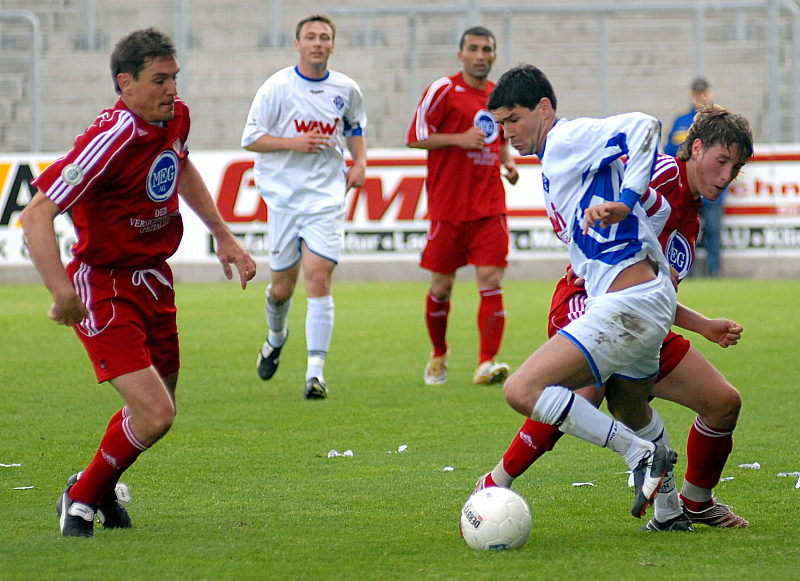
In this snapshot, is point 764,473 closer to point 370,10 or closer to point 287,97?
point 287,97

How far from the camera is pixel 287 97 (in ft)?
29.6

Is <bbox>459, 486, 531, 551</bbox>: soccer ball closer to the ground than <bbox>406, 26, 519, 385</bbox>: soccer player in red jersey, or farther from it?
closer to the ground

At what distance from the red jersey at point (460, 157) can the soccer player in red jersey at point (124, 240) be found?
4377 millimetres

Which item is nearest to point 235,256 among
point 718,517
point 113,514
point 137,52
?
point 137,52

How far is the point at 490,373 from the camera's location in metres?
8.98

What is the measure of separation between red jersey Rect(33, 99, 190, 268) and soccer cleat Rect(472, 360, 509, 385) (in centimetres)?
407

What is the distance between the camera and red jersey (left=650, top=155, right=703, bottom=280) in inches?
194

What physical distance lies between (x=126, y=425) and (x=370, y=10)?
574 inches

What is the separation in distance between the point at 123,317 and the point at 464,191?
4771 mm

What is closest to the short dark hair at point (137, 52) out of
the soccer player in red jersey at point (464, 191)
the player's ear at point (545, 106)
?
the player's ear at point (545, 106)

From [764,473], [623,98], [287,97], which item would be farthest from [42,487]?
[623,98]

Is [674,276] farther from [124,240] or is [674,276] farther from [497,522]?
[124,240]

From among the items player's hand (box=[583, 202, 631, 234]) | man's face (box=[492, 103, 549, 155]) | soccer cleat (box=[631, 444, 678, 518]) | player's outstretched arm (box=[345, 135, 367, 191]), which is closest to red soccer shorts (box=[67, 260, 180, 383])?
man's face (box=[492, 103, 549, 155])

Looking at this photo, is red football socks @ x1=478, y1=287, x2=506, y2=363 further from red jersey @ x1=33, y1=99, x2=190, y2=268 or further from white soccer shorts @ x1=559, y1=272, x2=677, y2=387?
white soccer shorts @ x1=559, y1=272, x2=677, y2=387
